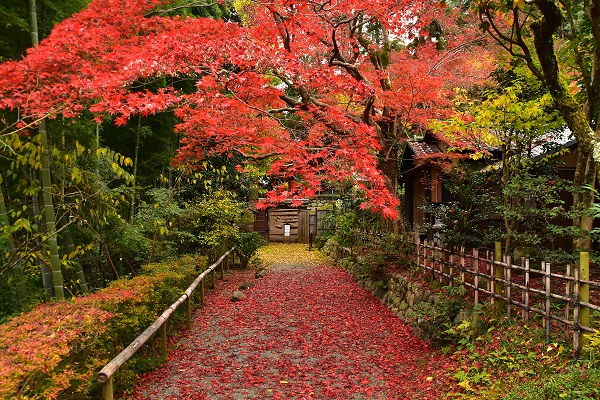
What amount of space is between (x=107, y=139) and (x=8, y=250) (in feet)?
16.3

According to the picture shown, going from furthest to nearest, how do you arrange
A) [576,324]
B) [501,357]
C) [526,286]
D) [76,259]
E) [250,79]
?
[250,79] → [76,259] → [526,286] → [501,357] → [576,324]

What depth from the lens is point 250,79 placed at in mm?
9125

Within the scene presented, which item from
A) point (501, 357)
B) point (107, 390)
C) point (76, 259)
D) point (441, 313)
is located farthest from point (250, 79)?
point (501, 357)

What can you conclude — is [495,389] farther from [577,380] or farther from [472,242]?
[472,242]

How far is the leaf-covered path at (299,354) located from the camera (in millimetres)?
5508

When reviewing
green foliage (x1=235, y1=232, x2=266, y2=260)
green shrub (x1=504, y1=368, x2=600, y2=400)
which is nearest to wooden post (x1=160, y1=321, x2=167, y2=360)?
green shrub (x1=504, y1=368, x2=600, y2=400)

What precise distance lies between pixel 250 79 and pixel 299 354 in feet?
18.1

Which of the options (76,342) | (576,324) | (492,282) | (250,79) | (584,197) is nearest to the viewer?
(76,342)

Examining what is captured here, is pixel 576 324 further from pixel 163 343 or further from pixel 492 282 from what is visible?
pixel 163 343

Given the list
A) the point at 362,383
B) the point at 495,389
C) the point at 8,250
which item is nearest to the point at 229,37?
the point at 8,250

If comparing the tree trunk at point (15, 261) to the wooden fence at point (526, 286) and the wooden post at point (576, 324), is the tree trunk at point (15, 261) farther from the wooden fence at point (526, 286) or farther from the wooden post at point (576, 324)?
the wooden post at point (576, 324)

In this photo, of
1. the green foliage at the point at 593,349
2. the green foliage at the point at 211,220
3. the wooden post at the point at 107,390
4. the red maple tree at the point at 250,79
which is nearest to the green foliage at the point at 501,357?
the green foliage at the point at 593,349

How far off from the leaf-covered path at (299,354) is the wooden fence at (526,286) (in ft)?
3.93

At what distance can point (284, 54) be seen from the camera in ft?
28.3
